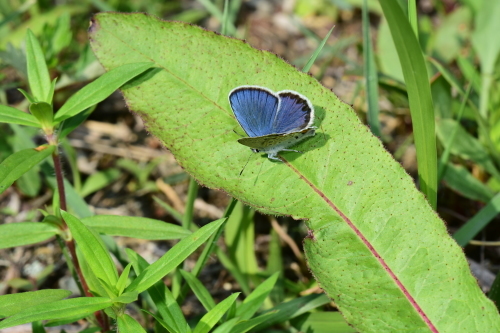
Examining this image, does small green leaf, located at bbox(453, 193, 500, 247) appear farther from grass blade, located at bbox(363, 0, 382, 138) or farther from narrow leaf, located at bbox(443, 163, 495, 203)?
grass blade, located at bbox(363, 0, 382, 138)

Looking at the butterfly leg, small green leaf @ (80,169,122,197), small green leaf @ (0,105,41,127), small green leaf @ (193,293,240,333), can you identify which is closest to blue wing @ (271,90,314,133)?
the butterfly leg

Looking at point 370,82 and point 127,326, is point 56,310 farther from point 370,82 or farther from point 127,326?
point 370,82

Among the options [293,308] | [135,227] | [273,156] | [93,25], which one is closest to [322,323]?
[293,308]

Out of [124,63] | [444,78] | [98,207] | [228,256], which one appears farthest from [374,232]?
[98,207]

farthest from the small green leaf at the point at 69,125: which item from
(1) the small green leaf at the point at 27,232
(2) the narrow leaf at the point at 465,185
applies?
(2) the narrow leaf at the point at 465,185

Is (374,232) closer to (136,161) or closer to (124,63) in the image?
(124,63)

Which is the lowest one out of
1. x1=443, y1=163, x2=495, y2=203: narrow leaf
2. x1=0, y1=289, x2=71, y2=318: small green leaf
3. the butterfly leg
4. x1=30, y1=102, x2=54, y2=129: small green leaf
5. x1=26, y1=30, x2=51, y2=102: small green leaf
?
x1=0, y1=289, x2=71, y2=318: small green leaf
